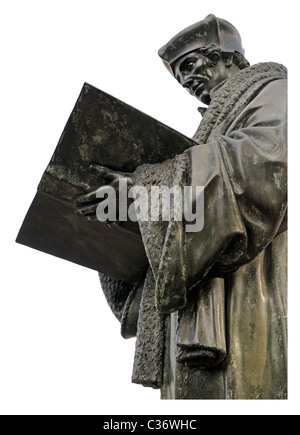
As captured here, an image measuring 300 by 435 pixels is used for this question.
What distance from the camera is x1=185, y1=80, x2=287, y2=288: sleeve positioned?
8.66 feet

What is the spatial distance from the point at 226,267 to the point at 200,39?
1.05m

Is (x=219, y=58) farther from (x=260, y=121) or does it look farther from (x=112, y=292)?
(x=112, y=292)

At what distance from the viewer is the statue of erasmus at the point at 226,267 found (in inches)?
104

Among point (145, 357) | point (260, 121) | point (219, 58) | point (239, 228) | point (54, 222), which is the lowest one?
point (145, 357)

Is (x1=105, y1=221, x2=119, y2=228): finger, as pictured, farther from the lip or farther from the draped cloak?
the lip

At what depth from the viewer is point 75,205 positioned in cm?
292

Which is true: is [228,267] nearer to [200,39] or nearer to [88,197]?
[88,197]

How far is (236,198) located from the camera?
2.67 metres

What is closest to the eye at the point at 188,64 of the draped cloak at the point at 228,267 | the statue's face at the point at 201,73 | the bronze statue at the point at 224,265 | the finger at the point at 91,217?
the statue's face at the point at 201,73

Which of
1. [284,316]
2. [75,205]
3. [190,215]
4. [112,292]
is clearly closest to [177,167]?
[190,215]

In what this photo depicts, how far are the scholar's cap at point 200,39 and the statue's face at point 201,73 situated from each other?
3 cm

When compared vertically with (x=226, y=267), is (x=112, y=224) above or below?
above

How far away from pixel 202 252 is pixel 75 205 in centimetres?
50

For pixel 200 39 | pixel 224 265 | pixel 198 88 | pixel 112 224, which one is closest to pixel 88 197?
pixel 112 224
